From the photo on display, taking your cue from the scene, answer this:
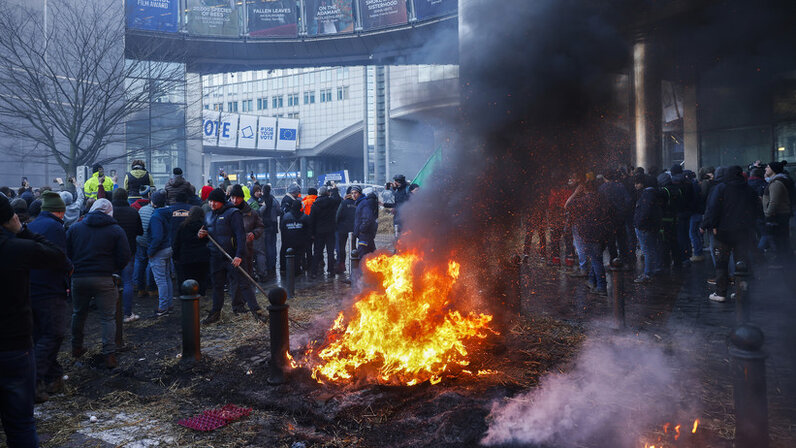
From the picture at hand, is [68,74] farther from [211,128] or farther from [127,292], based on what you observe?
[211,128]

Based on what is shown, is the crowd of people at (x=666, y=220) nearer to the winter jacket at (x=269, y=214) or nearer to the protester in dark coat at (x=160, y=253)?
the winter jacket at (x=269, y=214)

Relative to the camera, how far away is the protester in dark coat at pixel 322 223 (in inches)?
418

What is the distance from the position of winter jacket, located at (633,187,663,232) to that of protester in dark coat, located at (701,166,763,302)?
1.33m

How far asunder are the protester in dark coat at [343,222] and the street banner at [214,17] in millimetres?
20370

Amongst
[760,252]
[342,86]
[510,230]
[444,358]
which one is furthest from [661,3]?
[342,86]

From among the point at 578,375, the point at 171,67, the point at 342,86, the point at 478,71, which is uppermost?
the point at 342,86

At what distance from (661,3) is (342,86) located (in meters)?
42.9

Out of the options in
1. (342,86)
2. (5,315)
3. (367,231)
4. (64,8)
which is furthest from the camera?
(342,86)

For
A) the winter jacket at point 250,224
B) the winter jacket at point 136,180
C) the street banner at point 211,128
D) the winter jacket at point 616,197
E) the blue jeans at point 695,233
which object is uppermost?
the street banner at point 211,128

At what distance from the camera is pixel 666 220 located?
9609 millimetres

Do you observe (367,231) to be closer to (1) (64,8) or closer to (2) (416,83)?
(2) (416,83)

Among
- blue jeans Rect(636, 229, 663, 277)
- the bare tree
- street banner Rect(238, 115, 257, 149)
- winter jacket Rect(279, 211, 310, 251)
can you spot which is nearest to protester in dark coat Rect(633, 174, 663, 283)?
blue jeans Rect(636, 229, 663, 277)

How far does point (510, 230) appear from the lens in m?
6.79

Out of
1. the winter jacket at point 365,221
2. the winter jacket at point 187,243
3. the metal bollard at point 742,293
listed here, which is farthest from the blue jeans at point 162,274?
the metal bollard at point 742,293
